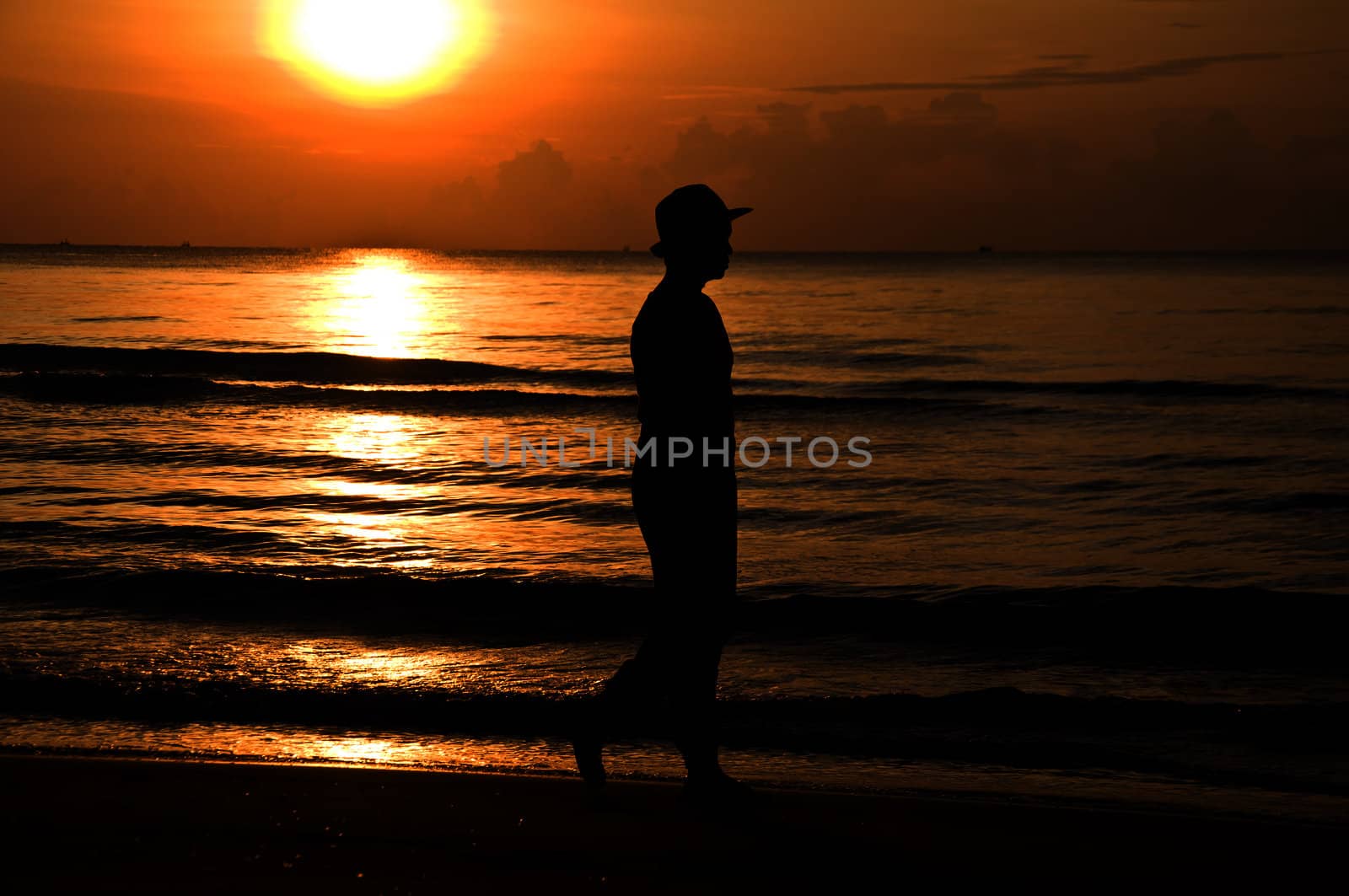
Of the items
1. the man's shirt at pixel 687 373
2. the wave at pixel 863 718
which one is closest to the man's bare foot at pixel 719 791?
the man's shirt at pixel 687 373

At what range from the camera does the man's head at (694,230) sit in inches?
153

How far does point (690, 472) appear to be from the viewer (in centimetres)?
382

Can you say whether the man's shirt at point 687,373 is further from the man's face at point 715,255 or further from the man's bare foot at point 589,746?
the man's bare foot at point 589,746

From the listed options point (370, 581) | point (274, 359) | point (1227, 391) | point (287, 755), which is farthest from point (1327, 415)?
point (274, 359)

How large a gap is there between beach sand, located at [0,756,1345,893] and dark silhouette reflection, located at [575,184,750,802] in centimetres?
38

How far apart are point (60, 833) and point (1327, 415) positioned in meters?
20.2

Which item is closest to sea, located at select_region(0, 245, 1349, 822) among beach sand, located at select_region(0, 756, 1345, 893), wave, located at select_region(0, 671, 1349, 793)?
wave, located at select_region(0, 671, 1349, 793)

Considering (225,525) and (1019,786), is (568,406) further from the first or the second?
(1019,786)

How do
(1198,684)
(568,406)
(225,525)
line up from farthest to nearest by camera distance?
(568,406) → (225,525) → (1198,684)

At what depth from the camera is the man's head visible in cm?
390

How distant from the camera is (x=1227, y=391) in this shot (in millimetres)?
22547

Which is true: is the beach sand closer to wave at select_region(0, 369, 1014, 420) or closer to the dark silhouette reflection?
the dark silhouette reflection

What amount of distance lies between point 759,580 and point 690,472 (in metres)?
4.95

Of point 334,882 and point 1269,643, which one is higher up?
point 334,882
